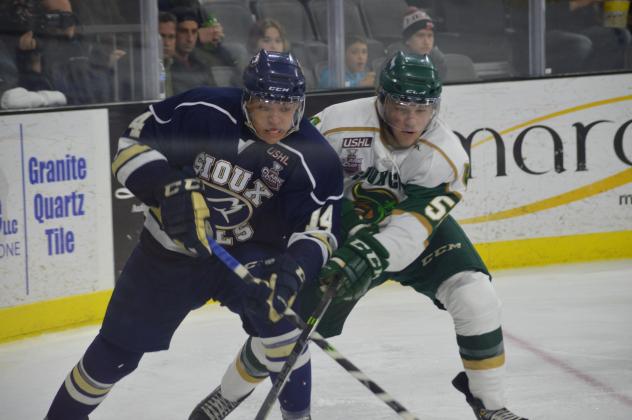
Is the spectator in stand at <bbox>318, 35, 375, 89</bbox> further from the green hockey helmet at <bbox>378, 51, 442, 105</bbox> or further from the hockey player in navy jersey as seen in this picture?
the hockey player in navy jersey

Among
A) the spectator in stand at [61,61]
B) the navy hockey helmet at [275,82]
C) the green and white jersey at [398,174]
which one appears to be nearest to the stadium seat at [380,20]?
the spectator in stand at [61,61]

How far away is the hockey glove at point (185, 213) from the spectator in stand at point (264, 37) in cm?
237

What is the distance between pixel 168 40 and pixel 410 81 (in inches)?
84.6

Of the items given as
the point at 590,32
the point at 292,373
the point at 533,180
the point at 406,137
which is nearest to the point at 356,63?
the point at 533,180

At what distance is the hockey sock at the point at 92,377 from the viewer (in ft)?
9.05

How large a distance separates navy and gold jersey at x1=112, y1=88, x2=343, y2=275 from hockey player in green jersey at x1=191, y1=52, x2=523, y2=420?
0.45 feet

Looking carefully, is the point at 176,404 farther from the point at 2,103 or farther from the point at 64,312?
the point at 2,103

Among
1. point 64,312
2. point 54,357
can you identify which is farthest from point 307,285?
point 64,312

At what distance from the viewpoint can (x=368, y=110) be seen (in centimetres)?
300

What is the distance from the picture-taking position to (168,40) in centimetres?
474

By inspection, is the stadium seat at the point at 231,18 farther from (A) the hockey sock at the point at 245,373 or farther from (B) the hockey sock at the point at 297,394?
(B) the hockey sock at the point at 297,394

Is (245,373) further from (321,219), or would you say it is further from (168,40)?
(168,40)

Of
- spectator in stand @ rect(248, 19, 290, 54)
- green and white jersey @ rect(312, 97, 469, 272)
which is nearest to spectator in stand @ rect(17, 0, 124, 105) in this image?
spectator in stand @ rect(248, 19, 290, 54)

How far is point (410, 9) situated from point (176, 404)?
2577 mm
